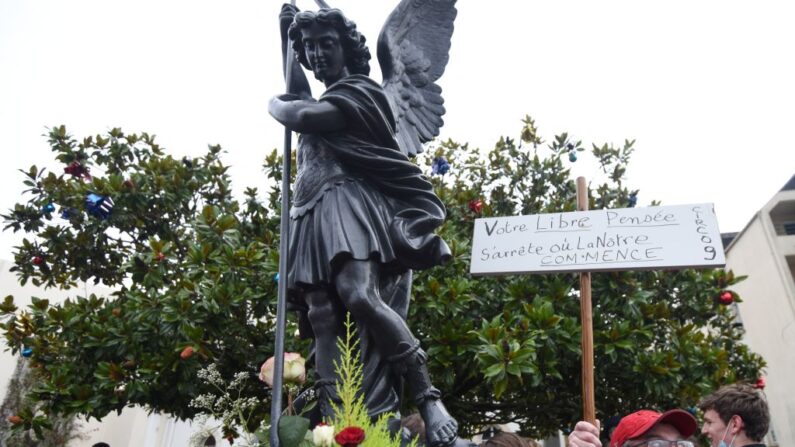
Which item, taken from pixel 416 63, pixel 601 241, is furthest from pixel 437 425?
pixel 416 63

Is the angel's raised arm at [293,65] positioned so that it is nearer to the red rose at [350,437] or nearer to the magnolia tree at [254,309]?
the red rose at [350,437]

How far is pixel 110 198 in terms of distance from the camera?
22.3 ft

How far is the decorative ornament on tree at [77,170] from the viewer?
7113 mm

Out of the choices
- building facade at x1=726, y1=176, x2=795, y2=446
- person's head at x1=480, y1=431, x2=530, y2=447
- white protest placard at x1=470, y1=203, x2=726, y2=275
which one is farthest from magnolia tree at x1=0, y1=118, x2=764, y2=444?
building facade at x1=726, y1=176, x2=795, y2=446

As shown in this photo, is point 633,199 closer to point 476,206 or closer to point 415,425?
point 476,206

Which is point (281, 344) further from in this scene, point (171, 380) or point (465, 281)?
point (171, 380)

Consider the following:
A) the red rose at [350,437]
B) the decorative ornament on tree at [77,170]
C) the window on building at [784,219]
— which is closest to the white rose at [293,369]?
the red rose at [350,437]

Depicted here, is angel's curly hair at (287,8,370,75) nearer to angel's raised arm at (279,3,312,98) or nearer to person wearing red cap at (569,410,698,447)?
angel's raised arm at (279,3,312,98)

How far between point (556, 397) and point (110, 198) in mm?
5359

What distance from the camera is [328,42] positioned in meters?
2.69

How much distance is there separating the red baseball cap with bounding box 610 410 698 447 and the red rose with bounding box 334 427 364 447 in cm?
134

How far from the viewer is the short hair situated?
290 centimetres

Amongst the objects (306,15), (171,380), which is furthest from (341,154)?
(171,380)

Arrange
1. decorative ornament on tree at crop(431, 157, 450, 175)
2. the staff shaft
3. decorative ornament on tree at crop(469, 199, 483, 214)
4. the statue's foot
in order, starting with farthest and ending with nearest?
decorative ornament on tree at crop(469, 199, 483, 214) → decorative ornament on tree at crop(431, 157, 450, 175) → the statue's foot → the staff shaft
